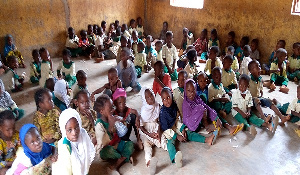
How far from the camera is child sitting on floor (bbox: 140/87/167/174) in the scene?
2.96 metres

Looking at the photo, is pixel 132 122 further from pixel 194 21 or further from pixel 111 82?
pixel 194 21

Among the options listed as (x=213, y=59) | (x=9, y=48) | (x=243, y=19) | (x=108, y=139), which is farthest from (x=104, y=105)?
(x=243, y=19)

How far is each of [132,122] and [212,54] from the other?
219 centimetres

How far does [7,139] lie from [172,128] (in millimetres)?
1703

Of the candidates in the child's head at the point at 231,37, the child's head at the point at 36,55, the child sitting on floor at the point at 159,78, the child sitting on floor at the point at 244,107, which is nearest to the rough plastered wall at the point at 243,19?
the child's head at the point at 231,37

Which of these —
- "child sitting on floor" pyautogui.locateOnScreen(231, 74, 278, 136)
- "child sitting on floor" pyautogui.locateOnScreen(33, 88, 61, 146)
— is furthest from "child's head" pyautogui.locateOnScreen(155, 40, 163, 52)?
"child sitting on floor" pyautogui.locateOnScreen(33, 88, 61, 146)

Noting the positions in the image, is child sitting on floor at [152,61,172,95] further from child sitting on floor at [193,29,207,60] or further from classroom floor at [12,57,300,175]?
child sitting on floor at [193,29,207,60]

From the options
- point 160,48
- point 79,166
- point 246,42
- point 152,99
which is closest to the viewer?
point 79,166

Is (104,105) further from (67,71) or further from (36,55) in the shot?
(36,55)

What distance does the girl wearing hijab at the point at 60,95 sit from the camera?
3.54 m

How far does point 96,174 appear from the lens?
8.79ft

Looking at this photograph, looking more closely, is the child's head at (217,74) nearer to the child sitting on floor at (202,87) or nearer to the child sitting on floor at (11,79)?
the child sitting on floor at (202,87)

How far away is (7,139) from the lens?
255 centimetres

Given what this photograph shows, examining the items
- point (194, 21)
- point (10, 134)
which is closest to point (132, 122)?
point (10, 134)
